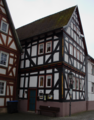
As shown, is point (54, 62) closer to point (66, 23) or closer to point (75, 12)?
point (66, 23)

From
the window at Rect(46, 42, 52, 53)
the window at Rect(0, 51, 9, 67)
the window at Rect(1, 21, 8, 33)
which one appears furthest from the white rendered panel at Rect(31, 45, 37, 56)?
the window at Rect(1, 21, 8, 33)

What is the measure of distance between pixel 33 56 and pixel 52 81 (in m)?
3.91

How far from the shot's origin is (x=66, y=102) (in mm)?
13719

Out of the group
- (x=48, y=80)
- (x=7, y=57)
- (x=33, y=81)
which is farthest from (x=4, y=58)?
(x=48, y=80)

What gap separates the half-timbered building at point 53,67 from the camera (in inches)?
548

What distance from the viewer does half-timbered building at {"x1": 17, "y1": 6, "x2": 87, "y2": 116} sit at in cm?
1393

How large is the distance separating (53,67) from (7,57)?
4.97m

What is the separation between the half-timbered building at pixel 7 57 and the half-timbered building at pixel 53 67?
1153 millimetres

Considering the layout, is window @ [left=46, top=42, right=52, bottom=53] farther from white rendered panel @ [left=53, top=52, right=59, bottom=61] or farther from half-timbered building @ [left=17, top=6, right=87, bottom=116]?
white rendered panel @ [left=53, top=52, right=59, bottom=61]

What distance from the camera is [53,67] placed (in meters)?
14.4

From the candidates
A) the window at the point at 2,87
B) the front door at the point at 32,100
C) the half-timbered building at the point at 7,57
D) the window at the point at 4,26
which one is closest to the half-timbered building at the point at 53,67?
the front door at the point at 32,100

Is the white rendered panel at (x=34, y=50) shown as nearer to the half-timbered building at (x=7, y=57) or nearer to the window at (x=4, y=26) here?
the half-timbered building at (x=7, y=57)

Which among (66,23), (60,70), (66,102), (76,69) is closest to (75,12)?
(66,23)

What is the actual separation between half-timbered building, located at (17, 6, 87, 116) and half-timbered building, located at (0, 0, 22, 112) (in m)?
1.15
